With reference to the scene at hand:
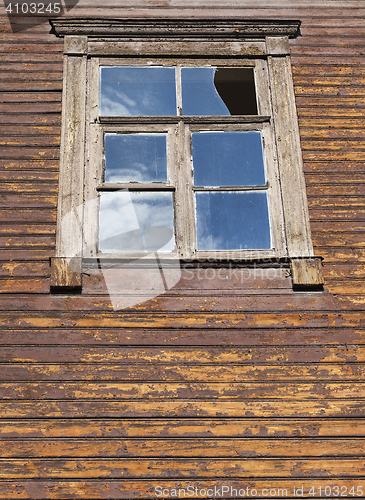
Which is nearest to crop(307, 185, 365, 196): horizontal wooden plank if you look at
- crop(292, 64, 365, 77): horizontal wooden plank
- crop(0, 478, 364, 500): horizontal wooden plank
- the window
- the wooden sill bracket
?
the window

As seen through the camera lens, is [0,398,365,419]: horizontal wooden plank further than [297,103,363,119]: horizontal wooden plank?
No

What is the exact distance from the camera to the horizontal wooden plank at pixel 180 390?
3346 mm

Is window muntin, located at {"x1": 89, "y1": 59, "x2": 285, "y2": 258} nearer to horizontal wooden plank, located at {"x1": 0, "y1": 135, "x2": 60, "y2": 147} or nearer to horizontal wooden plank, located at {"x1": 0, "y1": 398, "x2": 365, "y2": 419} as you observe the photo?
horizontal wooden plank, located at {"x1": 0, "y1": 135, "x2": 60, "y2": 147}

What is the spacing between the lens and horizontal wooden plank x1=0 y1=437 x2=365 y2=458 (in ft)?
10.6

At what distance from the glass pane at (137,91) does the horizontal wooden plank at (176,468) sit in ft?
8.95

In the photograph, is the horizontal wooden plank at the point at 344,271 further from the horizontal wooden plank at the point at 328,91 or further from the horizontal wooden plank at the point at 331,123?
the horizontal wooden plank at the point at 328,91

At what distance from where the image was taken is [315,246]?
149 inches

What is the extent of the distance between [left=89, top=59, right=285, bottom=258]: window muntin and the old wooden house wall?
29 cm

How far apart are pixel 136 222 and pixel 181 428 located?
5.13 ft

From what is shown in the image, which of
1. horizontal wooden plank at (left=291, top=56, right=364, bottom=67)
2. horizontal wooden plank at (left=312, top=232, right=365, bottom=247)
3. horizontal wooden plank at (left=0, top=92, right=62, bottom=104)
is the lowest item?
horizontal wooden plank at (left=312, top=232, right=365, bottom=247)

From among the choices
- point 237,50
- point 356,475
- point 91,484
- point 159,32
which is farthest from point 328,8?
point 91,484

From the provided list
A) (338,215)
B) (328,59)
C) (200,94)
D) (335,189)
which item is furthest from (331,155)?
(200,94)

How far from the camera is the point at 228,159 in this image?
4016 mm

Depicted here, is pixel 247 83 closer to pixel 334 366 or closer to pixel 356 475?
pixel 334 366
